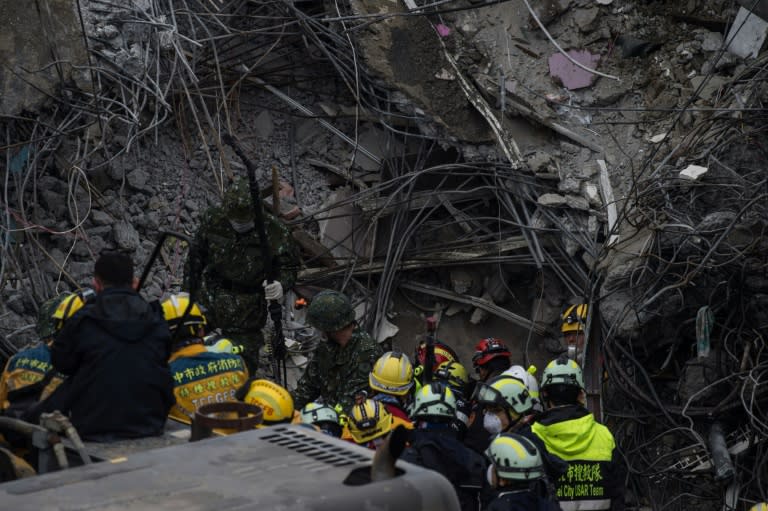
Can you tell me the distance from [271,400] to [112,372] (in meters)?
1.19

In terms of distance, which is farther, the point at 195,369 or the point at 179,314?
the point at 179,314

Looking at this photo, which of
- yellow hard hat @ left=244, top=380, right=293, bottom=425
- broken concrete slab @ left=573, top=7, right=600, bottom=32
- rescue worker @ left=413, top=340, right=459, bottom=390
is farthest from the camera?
broken concrete slab @ left=573, top=7, right=600, bottom=32

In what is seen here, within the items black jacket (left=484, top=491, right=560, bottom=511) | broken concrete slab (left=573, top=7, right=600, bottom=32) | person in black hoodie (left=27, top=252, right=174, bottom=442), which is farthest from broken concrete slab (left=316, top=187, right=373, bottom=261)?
person in black hoodie (left=27, top=252, right=174, bottom=442)

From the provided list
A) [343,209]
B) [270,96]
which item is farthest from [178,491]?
[270,96]

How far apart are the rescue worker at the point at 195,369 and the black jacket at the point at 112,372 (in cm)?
67

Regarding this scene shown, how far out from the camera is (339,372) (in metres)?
8.09

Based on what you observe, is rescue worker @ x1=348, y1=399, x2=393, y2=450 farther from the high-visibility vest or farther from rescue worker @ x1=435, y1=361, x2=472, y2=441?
the high-visibility vest

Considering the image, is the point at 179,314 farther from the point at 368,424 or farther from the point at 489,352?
the point at 489,352

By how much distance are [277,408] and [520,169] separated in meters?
5.14

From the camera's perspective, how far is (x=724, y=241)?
8.41 meters

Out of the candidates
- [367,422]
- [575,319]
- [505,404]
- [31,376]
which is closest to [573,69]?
[575,319]

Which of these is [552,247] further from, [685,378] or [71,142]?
[71,142]

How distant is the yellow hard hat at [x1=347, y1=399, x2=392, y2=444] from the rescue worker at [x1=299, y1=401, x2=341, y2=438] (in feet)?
0.30

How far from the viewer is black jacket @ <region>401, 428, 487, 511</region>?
632 centimetres
